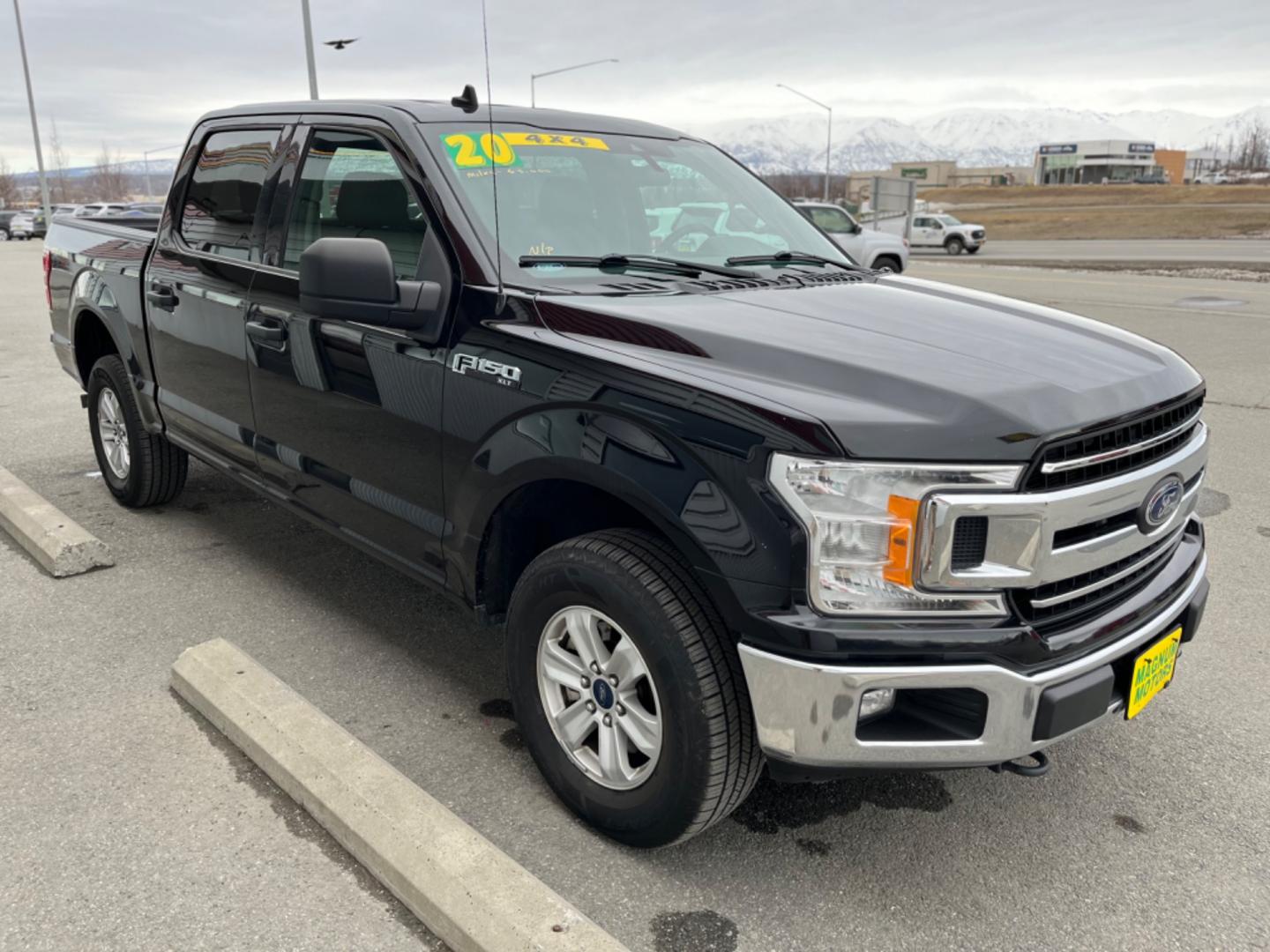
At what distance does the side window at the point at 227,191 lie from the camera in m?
3.95

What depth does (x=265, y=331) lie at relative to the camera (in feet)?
12.2

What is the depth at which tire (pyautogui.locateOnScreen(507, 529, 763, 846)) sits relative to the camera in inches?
91.4

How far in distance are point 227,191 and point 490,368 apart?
6.82 ft

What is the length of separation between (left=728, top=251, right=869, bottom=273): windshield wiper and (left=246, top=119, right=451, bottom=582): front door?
40.6 inches

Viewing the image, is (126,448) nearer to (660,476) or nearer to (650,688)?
(650,688)

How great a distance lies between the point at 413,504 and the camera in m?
3.18

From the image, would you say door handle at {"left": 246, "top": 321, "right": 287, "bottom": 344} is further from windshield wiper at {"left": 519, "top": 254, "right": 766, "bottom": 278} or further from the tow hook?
the tow hook

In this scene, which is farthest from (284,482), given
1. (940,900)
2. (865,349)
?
(940,900)

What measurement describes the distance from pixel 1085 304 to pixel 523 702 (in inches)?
532

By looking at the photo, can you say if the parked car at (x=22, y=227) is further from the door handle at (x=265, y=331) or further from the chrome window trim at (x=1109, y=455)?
the chrome window trim at (x=1109, y=455)

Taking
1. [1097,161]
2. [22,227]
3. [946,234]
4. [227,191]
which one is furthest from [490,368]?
[1097,161]

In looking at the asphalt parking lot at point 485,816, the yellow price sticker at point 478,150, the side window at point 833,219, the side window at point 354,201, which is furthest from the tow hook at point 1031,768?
the side window at point 833,219

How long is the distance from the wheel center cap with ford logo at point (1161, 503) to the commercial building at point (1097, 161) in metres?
135

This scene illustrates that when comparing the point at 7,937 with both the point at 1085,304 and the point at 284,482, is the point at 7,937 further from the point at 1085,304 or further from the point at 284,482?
the point at 1085,304
